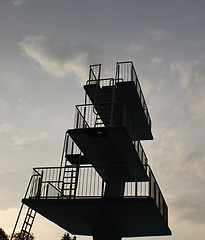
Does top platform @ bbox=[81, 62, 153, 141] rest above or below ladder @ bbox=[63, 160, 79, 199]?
above

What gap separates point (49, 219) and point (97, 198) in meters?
5.07

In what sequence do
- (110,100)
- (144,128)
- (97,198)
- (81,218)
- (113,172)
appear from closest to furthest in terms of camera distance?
(97,198), (81,218), (113,172), (110,100), (144,128)

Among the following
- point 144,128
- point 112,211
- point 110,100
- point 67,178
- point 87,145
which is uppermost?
point 144,128

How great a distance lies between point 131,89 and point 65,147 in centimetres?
539

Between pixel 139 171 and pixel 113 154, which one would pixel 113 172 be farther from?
pixel 139 171

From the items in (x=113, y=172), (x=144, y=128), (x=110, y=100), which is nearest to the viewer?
(x=113, y=172)

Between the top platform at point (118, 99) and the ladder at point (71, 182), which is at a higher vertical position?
the top platform at point (118, 99)

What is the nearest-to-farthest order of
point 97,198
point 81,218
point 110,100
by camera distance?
point 97,198 < point 81,218 < point 110,100

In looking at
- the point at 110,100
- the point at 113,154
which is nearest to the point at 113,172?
the point at 113,154

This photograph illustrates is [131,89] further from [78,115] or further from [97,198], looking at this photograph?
[97,198]

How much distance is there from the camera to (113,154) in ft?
73.9

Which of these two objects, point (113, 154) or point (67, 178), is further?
point (113, 154)

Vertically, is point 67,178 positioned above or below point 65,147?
below

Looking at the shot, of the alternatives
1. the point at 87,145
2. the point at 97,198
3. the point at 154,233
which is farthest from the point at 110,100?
the point at 154,233
